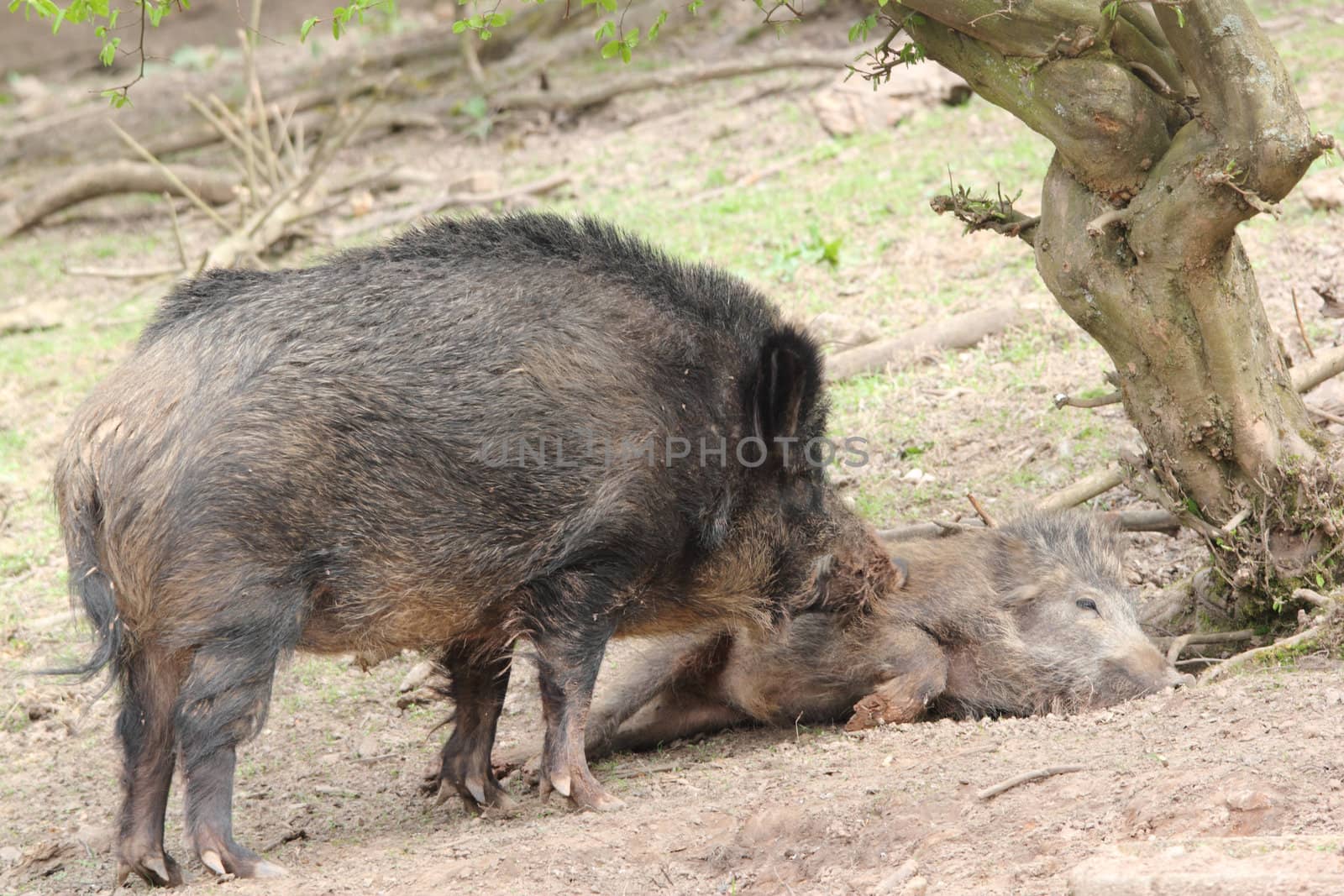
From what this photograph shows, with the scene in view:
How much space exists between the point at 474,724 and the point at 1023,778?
2.02 metres

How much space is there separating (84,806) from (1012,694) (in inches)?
132

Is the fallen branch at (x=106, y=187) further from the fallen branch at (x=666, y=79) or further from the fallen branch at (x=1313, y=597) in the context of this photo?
the fallen branch at (x=1313, y=597)

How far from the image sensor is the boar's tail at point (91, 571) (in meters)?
4.02

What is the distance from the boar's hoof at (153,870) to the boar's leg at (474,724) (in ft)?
3.14

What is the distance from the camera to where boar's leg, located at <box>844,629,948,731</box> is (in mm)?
4844

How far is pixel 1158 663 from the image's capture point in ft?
16.0

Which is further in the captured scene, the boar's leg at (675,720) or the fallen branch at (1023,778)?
the boar's leg at (675,720)

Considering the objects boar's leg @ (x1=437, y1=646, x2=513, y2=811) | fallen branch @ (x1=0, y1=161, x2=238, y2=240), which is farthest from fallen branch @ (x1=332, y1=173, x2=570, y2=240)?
boar's leg @ (x1=437, y1=646, x2=513, y2=811)

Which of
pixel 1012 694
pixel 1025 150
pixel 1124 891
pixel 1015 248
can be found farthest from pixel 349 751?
pixel 1025 150

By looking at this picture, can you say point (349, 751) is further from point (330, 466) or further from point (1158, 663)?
point (1158, 663)

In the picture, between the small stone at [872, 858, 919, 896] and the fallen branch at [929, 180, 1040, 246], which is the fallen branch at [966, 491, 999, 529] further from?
the small stone at [872, 858, 919, 896]

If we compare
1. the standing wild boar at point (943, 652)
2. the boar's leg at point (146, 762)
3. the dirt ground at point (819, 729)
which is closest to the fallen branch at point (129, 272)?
the dirt ground at point (819, 729)

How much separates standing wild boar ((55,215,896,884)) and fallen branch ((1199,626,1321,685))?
1.38m

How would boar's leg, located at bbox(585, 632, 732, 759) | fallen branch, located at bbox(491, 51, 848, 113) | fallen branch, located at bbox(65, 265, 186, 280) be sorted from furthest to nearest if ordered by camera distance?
fallen branch, located at bbox(491, 51, 848, 113) < fallen branch, located at bbox(65, 265, 186, 280) < boar's leg, located at bbox(585, 632, 732, 759)
